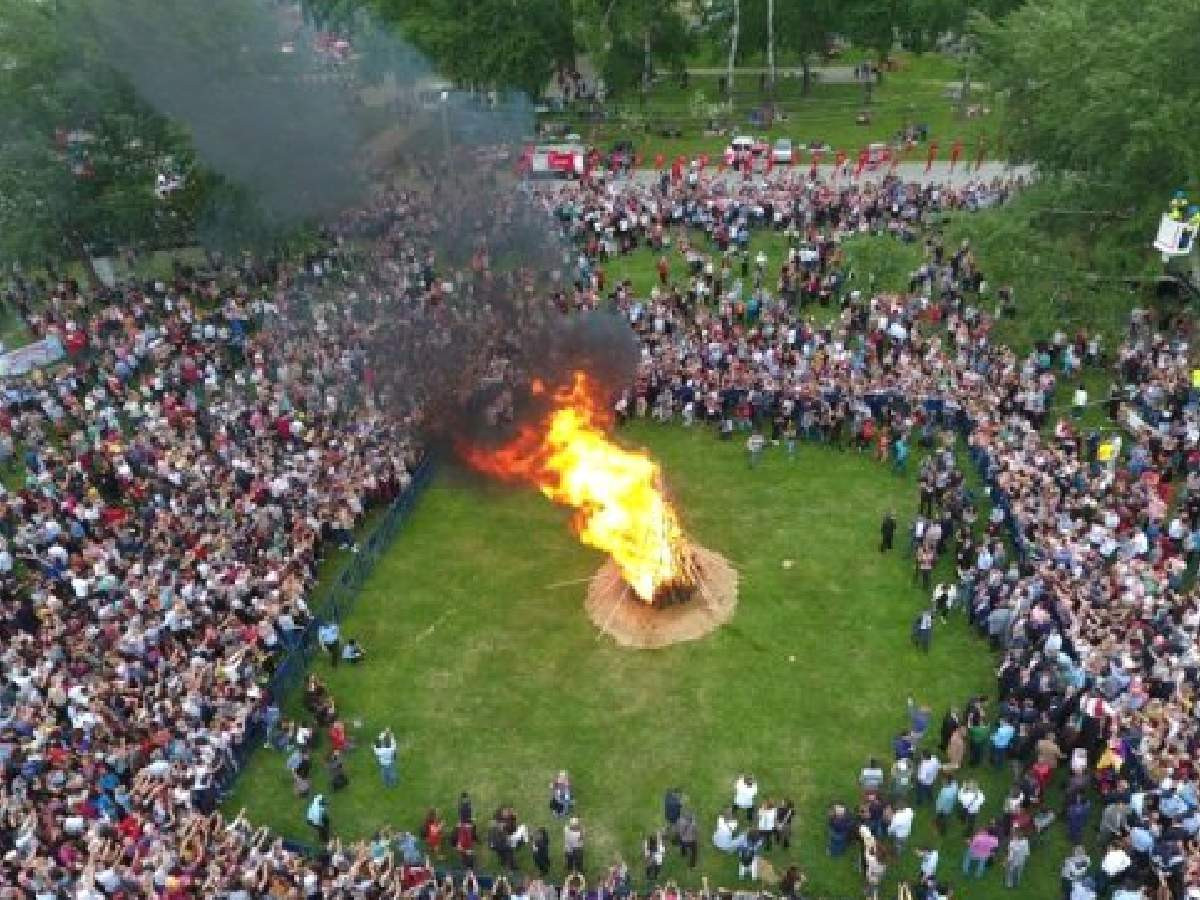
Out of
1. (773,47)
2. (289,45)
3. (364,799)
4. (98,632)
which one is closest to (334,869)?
(364,799)

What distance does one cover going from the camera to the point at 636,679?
20453 millimetres

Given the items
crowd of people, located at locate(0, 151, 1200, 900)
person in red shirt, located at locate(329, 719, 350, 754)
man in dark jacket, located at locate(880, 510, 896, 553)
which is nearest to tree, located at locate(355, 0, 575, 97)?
crowd of people, located at locate(0, 151, 1200, 900)

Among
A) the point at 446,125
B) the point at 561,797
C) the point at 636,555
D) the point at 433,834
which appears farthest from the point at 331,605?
the point at 446,125

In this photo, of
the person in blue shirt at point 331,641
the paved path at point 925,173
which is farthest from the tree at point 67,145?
the paved path at point 925,173

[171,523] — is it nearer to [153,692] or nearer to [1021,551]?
[153,692]

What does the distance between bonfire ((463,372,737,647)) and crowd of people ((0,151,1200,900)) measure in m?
4.05

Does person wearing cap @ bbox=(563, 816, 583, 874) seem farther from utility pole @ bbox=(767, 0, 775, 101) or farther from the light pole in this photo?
utility pole @ bbox=(767, 0, 775, 101)

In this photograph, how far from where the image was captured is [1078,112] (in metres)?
29.0

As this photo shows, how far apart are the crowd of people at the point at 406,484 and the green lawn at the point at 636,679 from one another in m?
0.58

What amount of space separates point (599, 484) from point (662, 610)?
2.86m

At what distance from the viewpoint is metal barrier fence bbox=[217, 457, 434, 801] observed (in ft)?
62.4

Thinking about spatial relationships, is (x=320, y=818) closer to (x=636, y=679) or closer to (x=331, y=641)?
(x=331, y=641)

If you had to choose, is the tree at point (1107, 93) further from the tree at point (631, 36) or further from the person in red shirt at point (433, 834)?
the person in red shirt at point (433, 834)

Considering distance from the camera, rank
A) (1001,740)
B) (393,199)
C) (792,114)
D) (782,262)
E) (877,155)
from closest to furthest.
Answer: (1001,740), (782,262), (393,199), (877,155), (792,114)
